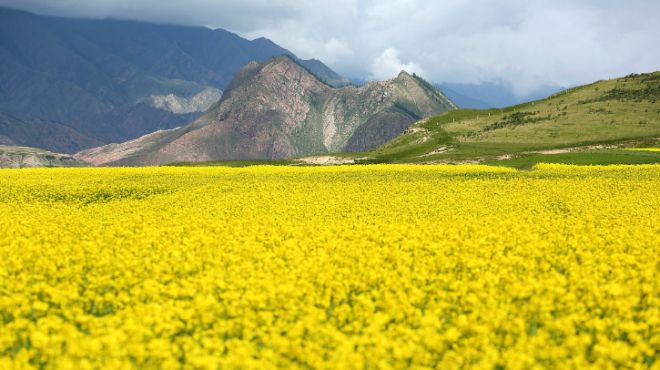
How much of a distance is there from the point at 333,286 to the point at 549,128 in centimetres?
12720

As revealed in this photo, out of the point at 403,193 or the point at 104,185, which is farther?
the point at 104,185

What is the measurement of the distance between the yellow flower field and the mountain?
248 feet

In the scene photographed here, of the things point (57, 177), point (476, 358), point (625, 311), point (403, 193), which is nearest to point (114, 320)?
point (476, 358)

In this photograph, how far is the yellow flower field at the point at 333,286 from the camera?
1073 centimetres

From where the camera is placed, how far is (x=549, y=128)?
130 metres

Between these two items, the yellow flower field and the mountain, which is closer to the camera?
the yellow flower field

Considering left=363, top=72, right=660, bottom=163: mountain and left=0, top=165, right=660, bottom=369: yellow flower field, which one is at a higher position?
left=363, top=72, right=660, bottom=163: mountain

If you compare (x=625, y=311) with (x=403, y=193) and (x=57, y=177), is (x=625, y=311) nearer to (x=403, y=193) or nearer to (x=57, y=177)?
(x=403, y=193)

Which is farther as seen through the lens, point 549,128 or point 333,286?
point 549,128

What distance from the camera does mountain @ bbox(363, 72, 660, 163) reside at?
105875 mm

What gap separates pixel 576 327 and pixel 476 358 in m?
3.40

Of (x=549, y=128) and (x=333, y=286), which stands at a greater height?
(x=549, y=128)

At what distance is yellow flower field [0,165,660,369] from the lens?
10734 mm

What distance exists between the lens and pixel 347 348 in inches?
410
